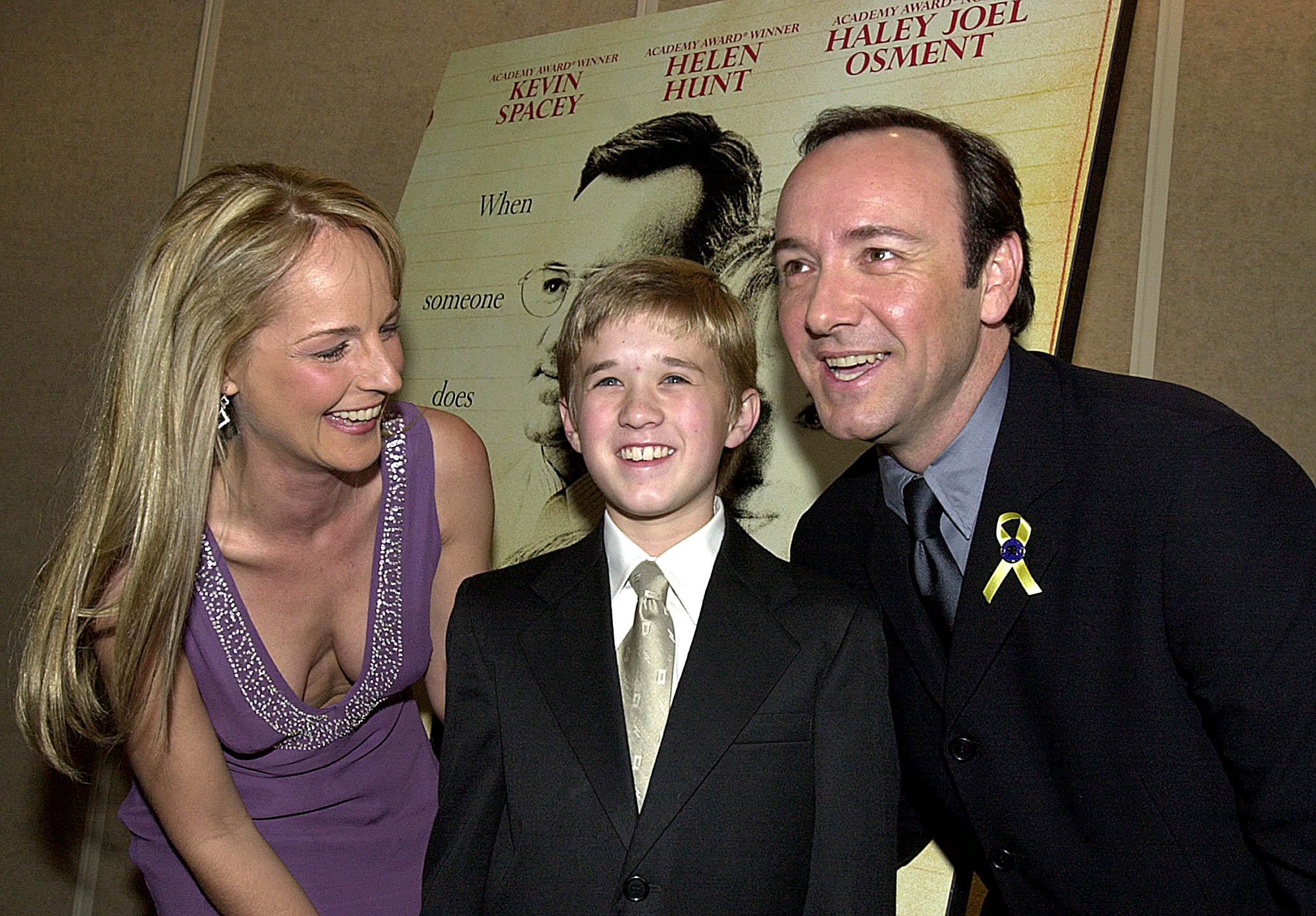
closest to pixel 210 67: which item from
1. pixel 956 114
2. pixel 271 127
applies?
pixel 271 127

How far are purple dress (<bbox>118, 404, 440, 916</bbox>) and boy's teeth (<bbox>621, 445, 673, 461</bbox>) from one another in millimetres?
572

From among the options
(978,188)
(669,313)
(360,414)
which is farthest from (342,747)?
(978,188)

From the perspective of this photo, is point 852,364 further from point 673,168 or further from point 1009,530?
point 673,168

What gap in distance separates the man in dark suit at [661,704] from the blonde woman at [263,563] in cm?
41

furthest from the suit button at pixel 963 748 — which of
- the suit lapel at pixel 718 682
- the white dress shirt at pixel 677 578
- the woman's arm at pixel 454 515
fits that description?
the woman's arm at pixel 454 515

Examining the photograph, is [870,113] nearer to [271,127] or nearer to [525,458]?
[525,458]

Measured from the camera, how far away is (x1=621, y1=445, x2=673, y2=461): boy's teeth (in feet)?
5.06

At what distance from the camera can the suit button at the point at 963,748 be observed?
148cm

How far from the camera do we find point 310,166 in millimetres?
3400

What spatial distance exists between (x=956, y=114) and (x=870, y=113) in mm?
284

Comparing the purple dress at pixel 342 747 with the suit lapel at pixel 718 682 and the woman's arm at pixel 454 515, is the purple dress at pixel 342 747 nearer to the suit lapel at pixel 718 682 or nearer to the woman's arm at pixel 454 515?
the woman's arm at pixel 454 515

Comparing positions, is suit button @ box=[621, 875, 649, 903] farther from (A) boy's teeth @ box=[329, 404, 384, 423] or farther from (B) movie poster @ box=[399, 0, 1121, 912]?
(A) boy's teeth @ box=[329, 404, 384, 423]

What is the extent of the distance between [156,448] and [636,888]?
0.95 m

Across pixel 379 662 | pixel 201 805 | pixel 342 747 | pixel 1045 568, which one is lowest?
pixel 201 805
